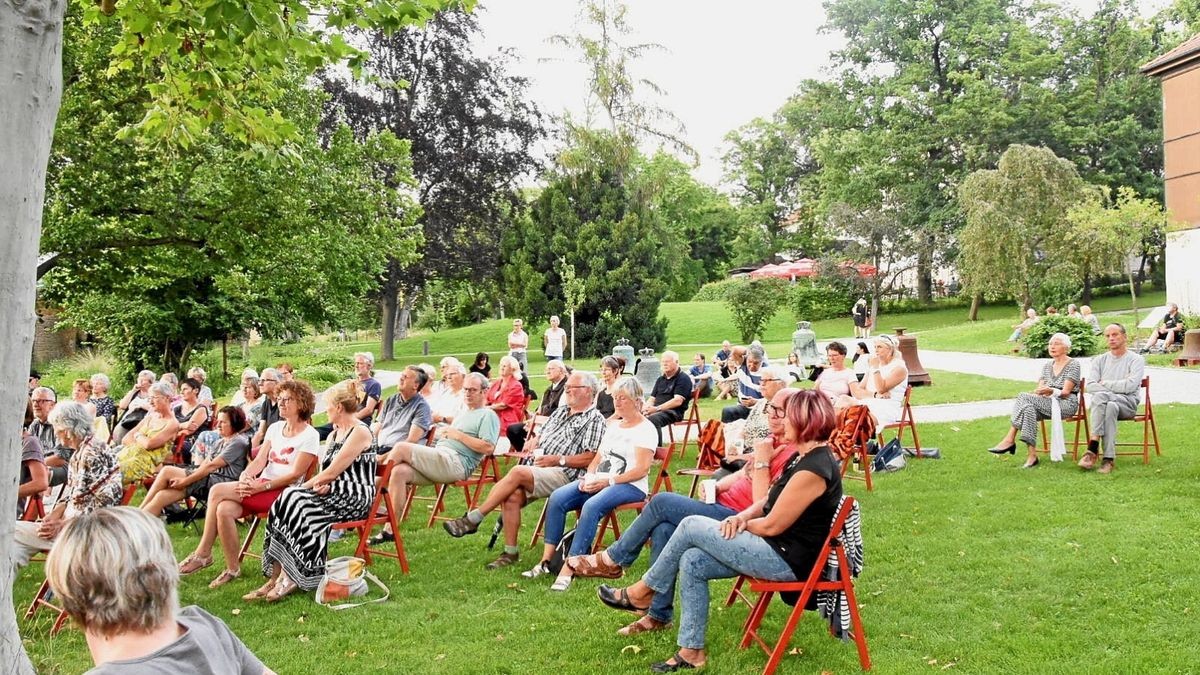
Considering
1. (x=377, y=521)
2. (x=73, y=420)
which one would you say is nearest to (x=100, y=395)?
(x=73, y=420)

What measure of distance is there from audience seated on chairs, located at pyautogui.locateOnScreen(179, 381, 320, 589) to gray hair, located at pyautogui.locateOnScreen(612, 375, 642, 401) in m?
2.11

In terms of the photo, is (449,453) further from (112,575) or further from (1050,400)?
(1050,400)

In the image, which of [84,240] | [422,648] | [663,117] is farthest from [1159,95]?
[422,648]

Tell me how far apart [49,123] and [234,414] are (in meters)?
3.95

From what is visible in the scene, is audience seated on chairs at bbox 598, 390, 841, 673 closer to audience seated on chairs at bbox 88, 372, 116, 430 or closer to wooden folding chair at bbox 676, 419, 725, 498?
wooden folding chair at bbox 676, 419, 725, 498

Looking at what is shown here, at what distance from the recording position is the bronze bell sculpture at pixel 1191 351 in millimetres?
19094

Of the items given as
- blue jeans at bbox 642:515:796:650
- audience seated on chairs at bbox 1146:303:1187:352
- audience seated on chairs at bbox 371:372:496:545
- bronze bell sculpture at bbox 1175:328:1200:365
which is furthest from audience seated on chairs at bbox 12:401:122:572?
audience seated on chairs at bbox 1146:303:1187:352

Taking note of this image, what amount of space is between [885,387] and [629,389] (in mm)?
3968

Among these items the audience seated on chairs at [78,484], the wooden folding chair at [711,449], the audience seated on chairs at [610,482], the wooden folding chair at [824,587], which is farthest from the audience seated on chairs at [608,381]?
the wooden folding chair at [824,587]

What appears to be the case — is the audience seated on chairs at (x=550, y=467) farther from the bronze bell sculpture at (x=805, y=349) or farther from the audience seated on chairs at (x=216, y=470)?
the bronze bell sculpture at (x=805, y=349)

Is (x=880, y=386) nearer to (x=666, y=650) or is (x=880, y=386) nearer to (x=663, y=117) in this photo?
(x=666, y=650)

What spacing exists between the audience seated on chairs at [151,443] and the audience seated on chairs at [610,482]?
12.6ft

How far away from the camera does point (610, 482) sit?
6.26 meters

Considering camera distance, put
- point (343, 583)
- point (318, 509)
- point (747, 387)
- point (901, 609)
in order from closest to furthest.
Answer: point (901, 609) < point (343, 583) < point (318, 509) < point (747, 387)
